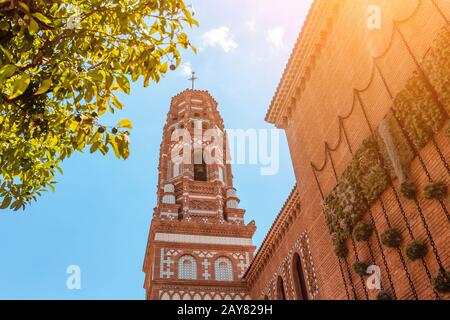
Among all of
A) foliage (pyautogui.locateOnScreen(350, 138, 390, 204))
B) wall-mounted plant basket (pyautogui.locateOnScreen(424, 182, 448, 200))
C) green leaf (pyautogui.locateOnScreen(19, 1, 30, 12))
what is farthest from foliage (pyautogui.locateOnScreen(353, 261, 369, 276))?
green leaf (pyautogui.locateOnScreen(19, 1, 30, 12))

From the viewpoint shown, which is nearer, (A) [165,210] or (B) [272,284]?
(B) [272,284]

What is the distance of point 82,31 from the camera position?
525cm

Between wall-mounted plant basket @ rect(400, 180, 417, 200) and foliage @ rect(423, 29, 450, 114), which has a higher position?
foliage @ rect(423, 29, 450, 114)

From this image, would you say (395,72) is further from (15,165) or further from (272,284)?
(272,284)

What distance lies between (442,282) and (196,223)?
2005 centimetres

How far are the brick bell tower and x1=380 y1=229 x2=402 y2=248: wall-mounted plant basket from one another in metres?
15.5

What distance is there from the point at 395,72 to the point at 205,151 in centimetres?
2444

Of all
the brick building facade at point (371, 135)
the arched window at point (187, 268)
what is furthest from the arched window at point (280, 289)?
the brick building facade at point (371, 135)

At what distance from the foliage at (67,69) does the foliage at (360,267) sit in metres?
6.23

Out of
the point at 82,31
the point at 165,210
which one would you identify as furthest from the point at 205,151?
the point at 82,31

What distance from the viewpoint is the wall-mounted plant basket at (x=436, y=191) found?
25.0ft

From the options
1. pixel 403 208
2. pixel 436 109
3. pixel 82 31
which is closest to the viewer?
pixel 82 31

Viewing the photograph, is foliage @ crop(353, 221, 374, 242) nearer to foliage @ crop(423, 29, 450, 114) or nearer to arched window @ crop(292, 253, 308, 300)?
foliage @ crop(423, 29, 450, 114)

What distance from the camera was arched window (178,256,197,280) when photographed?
24.4m
